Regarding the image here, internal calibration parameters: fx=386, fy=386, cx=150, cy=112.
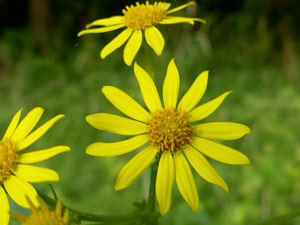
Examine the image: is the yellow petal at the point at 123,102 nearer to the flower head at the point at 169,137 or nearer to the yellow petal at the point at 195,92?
the flower head at the point at 169,137

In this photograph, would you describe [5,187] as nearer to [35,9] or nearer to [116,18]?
[116,18]

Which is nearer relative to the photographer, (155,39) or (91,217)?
(91,217)

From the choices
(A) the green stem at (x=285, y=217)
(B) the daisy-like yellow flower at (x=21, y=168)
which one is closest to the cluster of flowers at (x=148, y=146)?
(B) the daisy-like yellow flower at (x=21, y=168)

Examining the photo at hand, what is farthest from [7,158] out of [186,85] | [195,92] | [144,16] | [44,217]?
[186,85]

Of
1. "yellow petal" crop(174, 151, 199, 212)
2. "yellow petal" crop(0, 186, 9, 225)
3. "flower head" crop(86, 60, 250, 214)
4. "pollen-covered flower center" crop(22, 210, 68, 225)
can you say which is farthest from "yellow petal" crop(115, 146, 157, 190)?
"yellow petal" crop(0, 186, 9, 225)

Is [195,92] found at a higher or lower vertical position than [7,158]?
higher

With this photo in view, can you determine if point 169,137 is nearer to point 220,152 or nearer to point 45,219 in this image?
point 220,152

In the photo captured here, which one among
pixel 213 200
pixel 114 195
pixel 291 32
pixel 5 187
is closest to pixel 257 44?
pixel 291 32
